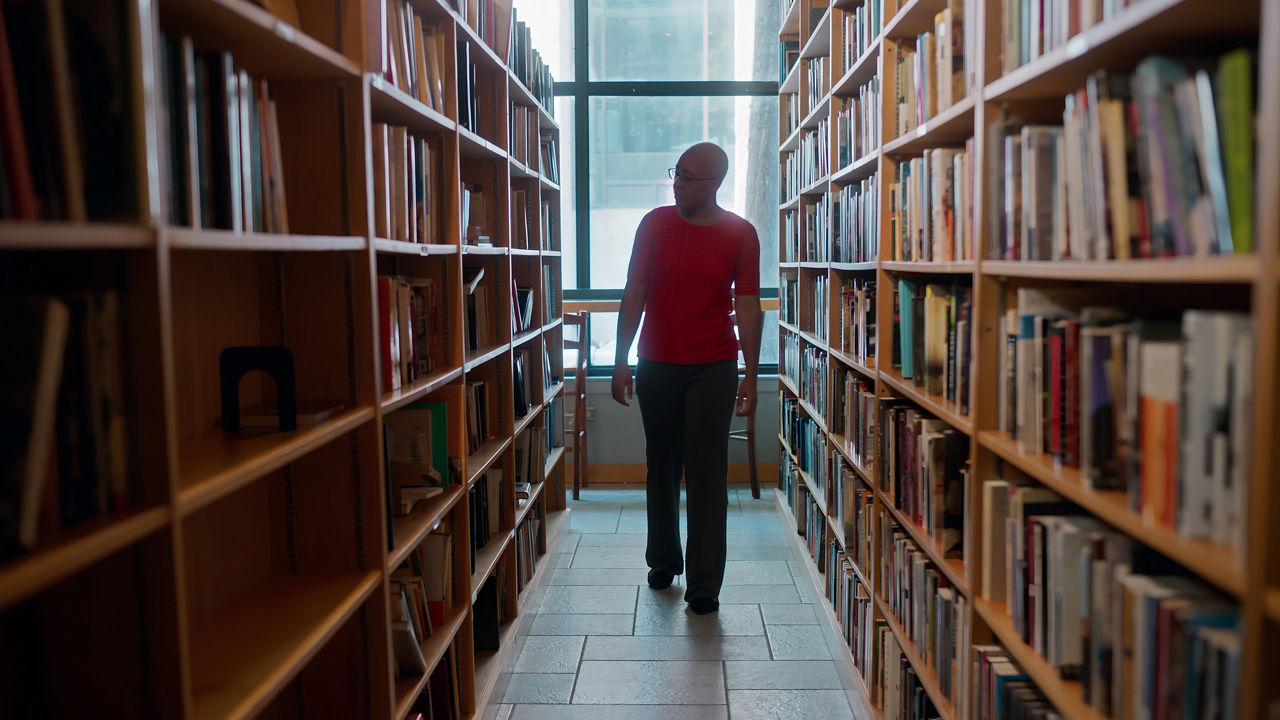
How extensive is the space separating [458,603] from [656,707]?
67 cm

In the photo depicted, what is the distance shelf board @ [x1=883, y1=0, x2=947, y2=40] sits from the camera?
2.04 m

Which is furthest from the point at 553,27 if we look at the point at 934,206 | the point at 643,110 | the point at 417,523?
the point at 417,523

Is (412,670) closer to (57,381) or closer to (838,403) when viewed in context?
(57,381)

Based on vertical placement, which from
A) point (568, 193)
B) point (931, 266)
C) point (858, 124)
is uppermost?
point (568, 193)

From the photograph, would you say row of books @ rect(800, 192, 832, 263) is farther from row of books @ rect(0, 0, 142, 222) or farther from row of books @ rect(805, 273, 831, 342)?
row of books @ rect(0, 0, 142, 222)

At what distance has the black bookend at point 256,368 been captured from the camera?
1457mm

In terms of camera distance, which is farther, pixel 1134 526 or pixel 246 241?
pixel 246 241

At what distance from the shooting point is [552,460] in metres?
4.19

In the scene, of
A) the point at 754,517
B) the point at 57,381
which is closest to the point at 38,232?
the point at 57,381

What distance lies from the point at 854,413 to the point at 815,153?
4.70ft

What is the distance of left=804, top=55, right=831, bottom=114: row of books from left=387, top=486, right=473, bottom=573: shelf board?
209 cm

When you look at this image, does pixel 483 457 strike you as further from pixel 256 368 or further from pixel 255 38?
pixel 255 38

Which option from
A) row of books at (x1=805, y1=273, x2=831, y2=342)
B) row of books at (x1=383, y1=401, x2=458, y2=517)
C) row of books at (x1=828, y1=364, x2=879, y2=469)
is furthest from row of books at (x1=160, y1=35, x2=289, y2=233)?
row of books at (x1=805, y1=273, x2=831, y2=342)

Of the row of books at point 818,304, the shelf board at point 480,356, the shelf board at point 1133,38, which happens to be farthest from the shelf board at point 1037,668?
the row of books at point 818,304
